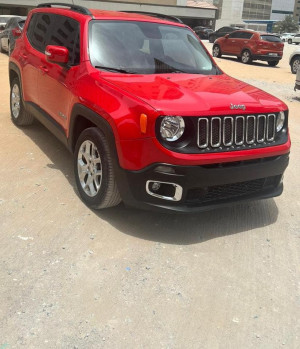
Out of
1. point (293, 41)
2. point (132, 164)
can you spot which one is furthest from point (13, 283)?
point (293, 41)

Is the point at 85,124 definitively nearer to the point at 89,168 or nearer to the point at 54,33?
the point at 89,168

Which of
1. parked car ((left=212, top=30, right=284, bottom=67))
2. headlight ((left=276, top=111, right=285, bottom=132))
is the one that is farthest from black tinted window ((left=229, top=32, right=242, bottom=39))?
headlight ((left=276, top=111, right=285, bottom=132))

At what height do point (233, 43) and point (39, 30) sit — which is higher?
point (39, 30)

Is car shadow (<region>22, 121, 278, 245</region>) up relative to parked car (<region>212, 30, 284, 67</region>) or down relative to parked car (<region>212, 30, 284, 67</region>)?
up

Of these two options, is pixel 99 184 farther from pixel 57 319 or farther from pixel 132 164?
pixel 57 319

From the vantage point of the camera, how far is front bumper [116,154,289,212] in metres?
3.39

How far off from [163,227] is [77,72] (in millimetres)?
1762

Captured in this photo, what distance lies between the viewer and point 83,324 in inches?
104

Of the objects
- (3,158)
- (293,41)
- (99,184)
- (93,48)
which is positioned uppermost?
(93,48)

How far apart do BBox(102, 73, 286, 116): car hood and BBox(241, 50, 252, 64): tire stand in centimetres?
1833

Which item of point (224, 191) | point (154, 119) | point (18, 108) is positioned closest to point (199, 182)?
point (224, 191)

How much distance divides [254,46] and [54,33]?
58.5ft

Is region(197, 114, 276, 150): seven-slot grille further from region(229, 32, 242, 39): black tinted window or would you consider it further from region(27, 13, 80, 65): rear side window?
region(229, 32, 242, 39): black tinted window

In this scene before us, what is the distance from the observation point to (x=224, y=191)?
3.69 metres
